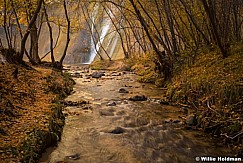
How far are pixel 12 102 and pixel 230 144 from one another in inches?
201

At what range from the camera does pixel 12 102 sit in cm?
665

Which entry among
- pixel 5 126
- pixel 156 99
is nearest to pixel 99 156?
pixel 5 126

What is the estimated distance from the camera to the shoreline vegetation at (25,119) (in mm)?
4648

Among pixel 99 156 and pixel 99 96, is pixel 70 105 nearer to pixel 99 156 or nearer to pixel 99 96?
pixel 99 96

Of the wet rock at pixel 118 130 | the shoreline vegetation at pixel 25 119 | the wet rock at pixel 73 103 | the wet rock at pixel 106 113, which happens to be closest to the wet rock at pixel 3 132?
the shoreline vegetation at pixel 25 119

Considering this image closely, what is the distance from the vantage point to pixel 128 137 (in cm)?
649

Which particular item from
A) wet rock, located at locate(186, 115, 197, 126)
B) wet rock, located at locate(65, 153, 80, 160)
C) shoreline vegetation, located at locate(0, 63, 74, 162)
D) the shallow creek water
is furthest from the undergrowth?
shoreline vegetation, located at locate(0, 63, 74, 162)

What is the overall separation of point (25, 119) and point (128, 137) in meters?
2.40

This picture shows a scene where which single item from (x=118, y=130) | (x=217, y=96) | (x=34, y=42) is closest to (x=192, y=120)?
(x=217, y=96)

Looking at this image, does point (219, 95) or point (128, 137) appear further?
point (219, 95)

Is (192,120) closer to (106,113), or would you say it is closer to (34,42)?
(106,113)

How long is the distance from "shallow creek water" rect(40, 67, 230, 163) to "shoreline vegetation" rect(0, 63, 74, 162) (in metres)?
0.30

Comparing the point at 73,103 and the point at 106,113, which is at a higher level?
the point at 73,103

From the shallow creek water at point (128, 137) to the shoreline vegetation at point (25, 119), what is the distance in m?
0.30
